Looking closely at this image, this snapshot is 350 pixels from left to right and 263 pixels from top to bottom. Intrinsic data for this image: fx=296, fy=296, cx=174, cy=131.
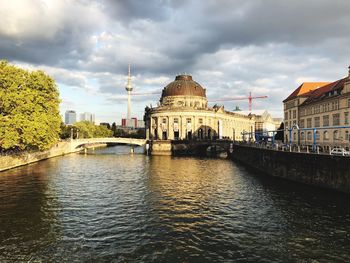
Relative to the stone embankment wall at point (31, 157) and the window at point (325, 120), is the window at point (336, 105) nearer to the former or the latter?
the window at point (325, 120)

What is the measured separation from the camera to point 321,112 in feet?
262

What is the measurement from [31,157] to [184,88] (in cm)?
9217

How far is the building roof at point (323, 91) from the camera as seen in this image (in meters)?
76.2

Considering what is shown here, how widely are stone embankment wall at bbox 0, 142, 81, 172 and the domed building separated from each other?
42979 mm

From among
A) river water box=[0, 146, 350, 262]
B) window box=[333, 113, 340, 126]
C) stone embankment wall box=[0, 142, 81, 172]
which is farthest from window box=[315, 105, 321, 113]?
stone embankment wall box=[0, 142, 81, 172]

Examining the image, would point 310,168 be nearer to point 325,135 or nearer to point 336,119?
point 336,119

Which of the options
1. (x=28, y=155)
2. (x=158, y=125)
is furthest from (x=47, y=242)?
(x=158, y=125)

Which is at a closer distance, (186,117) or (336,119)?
(336,119)

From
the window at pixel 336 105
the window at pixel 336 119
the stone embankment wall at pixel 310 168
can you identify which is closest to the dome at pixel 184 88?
the window at pixel 336 105

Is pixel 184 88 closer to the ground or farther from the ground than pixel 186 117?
farther from the ground

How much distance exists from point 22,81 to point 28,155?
17040 millimetres

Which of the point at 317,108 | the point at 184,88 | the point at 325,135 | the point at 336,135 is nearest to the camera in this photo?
the point at 336,135

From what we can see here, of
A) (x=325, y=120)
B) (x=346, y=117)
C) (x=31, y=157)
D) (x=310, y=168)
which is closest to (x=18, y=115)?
(x=31, y=157)

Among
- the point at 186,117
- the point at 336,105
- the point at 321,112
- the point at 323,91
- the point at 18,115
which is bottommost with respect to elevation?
the point at 18,115
